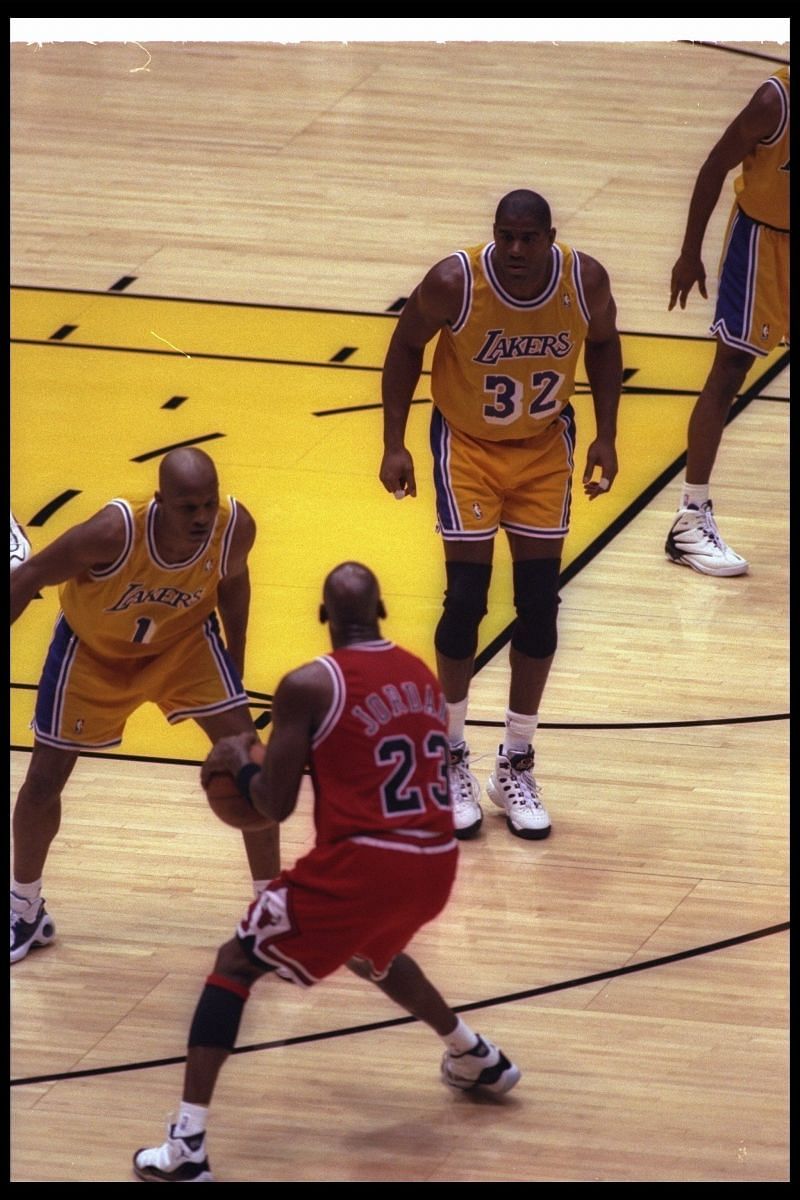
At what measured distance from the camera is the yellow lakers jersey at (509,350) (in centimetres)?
670

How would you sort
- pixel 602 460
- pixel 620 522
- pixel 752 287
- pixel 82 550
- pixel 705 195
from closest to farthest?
pixel 82 550 → pixel 602 460 → pixel 705 195 → pixel 752 287 → pixel 620 522

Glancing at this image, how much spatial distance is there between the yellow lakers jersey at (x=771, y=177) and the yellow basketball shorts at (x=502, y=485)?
6.46 feet

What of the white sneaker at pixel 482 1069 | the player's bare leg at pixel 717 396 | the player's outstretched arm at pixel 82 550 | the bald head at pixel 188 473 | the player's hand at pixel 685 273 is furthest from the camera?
the player's bare leg at pixel 717 396

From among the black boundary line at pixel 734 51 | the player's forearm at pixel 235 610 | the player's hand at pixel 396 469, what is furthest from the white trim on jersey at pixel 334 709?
the black boundary line at pixel 734 51

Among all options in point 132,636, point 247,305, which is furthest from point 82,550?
point 247,305

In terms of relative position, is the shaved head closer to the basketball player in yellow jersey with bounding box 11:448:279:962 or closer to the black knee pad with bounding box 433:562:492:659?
the basketball player in yellow jersey with bounding box 11:448:279:962

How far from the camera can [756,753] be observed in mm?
7527

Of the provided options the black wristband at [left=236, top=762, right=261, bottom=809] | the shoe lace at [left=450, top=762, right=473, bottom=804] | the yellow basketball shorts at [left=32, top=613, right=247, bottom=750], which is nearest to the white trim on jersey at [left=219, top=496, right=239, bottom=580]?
the yellow basketball shorts at [left=32, top=613, right=247, bottom=750]

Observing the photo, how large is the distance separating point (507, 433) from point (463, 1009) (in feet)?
5.98

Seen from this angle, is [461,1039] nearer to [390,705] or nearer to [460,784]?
[390,705]

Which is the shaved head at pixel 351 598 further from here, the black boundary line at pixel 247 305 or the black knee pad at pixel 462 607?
the black boundary line at pixel 247 305

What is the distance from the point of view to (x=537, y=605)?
689 cm

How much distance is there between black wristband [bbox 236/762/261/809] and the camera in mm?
5141

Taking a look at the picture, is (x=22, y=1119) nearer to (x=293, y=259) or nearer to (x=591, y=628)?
(x=591, y=628)
